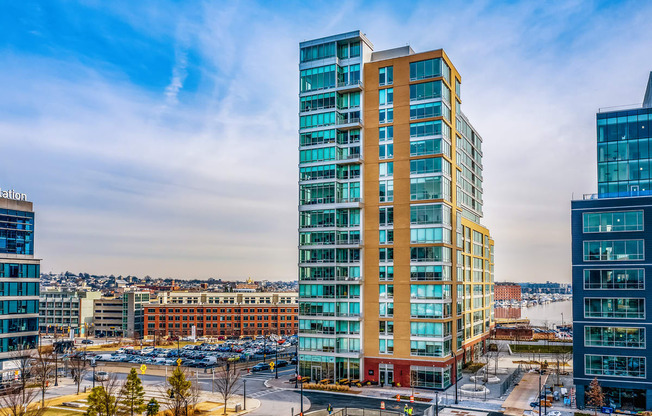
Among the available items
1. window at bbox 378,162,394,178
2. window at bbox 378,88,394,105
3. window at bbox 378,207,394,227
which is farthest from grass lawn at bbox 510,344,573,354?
window at bbox 378,88,394,105

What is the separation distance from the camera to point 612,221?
68.2 metres

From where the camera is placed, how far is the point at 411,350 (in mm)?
78938

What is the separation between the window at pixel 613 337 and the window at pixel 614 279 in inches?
194

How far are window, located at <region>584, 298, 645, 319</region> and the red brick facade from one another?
110359mm

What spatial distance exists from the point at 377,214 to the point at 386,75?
20.4 m

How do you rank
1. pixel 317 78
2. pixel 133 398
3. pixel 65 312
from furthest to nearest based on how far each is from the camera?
pixel 65 312 → pixel 317 78 → pixel 133 398

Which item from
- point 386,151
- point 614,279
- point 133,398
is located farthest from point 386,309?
point 133,398

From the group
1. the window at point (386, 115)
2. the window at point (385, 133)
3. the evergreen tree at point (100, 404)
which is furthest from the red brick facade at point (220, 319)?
the evergreen tree at point (100, 404)

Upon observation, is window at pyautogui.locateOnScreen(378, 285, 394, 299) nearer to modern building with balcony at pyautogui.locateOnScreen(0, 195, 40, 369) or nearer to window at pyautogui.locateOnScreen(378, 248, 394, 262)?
window at pyautogui.locateOnScreen(378, 248, 394, 262)

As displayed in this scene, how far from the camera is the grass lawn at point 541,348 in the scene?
121 meters


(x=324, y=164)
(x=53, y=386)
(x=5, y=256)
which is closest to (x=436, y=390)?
(x=324, y=164)

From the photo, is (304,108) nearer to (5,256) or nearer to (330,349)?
(330,349)

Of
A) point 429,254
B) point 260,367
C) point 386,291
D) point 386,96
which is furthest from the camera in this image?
point 260,367

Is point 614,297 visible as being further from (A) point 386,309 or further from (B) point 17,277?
(B) point 17,277
